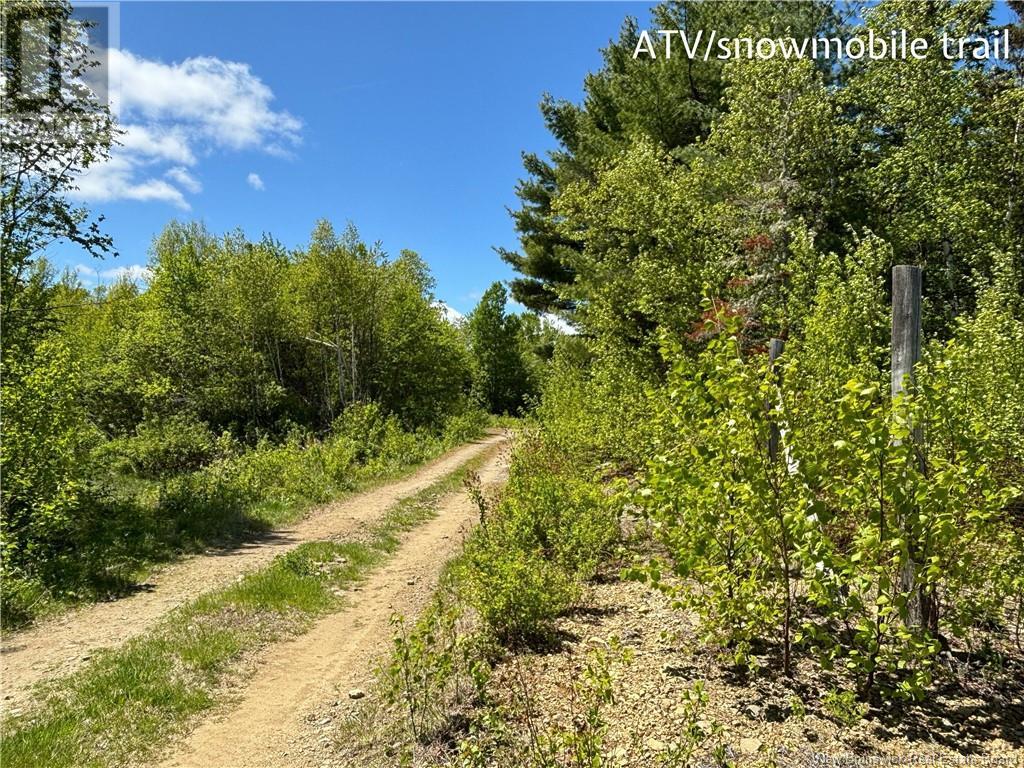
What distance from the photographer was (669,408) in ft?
13.7

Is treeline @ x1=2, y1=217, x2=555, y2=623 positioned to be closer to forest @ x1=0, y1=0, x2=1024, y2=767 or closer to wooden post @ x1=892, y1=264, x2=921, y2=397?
forest @ x1=0, y1=0, x2=1024, y2=767

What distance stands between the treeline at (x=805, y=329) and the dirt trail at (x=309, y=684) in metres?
1.94

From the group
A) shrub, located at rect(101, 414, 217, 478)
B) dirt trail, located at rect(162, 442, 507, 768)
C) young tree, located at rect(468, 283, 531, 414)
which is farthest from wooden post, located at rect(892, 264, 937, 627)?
young tree, located at rect(468, 283, 531, 414)

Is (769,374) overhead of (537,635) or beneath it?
overhead

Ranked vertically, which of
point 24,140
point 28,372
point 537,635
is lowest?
point 537,635

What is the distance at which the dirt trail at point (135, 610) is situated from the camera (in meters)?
5.71

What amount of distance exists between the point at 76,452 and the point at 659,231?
12.1 metres

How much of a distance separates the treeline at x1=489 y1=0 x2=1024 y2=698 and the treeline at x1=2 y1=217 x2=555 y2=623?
265 inches

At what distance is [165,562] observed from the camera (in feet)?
30.0

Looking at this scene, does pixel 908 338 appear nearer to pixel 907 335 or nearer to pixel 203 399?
pixel 907 335

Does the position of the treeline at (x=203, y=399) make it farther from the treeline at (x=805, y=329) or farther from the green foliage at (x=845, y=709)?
the green foliage at (x=845, y=709)

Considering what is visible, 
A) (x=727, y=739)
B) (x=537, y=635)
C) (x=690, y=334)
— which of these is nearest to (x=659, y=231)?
(x=690, y=334)

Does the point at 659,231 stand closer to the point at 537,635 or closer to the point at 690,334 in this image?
the point at 690,334

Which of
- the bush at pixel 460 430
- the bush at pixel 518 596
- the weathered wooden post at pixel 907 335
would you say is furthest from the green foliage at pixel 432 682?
the bush at pixel 460 430
